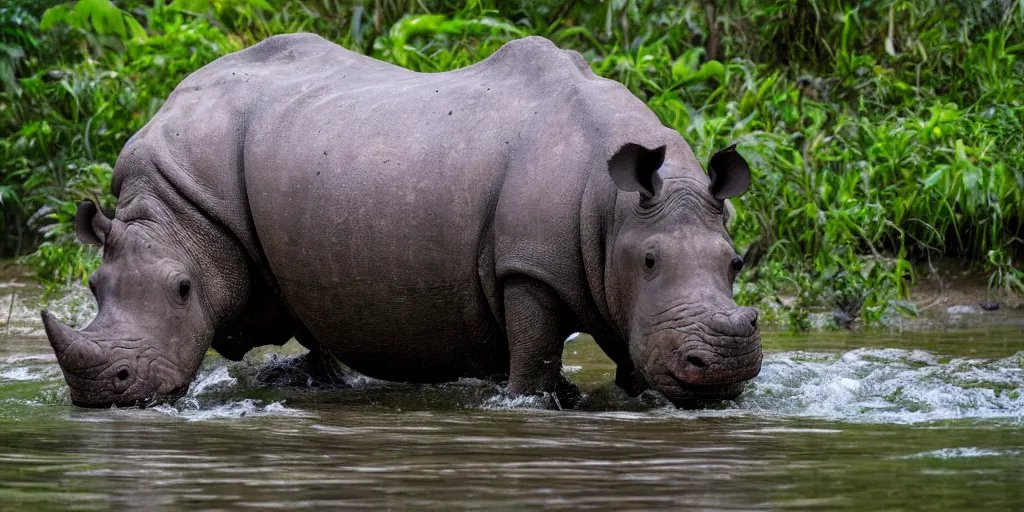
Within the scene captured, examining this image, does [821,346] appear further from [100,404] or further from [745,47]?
[745,47]

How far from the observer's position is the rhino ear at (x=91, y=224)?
20.1 feet

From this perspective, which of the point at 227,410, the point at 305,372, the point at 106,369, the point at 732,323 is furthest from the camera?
the point at 305,372

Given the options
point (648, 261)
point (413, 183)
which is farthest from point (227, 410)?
point (648, 261)

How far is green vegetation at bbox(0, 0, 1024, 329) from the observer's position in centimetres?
884

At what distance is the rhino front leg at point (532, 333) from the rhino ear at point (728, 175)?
2.37 feet

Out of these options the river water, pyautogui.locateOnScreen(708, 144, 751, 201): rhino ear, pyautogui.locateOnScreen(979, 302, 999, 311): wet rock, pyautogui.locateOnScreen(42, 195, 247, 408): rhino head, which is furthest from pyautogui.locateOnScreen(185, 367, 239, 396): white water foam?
pyautogui.locateOnScreen(979, 302, 999, 311): wet rock

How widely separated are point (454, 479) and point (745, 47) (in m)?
8.30

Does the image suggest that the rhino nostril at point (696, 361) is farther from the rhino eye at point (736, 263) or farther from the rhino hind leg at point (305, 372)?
the rhino hind leg at point (305, 372)

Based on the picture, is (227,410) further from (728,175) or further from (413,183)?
(728,175)

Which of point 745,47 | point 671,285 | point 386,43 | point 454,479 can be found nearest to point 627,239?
point 671,285

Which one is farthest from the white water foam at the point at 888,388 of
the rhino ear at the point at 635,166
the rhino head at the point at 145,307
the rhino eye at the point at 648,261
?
the rhino head at the point at 145,307

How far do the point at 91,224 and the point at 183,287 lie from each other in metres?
0.47

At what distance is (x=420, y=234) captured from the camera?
19.1ft

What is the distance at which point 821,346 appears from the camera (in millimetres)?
7387
